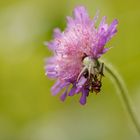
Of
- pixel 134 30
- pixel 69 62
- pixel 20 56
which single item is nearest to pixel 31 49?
pixel 20 56

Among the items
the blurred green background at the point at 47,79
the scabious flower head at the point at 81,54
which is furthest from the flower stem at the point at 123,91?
the blurred green background at the point at 47,79

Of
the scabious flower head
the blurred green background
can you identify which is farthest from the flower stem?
the blurred green background

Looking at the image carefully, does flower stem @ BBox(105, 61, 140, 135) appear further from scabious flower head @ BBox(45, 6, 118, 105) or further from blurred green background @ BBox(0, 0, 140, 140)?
blurred green background @ BBox(0, 0, 140, 140)

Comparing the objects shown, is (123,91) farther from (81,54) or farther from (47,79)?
(47,79)

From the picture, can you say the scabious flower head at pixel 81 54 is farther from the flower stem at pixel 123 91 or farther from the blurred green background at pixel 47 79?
the blurred green background at pixel 47 79

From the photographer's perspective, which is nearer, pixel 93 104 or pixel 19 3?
pixel 93 104

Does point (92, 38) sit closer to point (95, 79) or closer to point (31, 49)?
point (95, 79)
